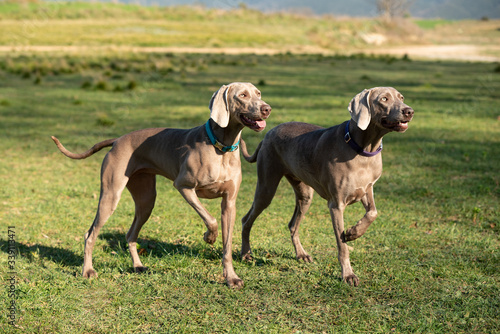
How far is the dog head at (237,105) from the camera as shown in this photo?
464 cm

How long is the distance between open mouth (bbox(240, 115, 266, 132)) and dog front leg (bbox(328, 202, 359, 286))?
3.46 ft

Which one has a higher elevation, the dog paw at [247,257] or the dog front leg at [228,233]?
the dog front leg at [228,233]

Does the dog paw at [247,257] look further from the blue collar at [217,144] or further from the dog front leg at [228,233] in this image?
the blue collar at [217,144]

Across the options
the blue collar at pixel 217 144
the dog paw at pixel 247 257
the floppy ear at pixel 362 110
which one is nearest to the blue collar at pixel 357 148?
the floppy ear at pixel 362 110

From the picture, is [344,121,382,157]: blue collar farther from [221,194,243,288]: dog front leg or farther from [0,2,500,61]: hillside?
[0,2,500,61]: hillside

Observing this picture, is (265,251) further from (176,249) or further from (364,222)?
(364,222)

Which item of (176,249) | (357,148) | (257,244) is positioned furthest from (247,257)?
(357,148)

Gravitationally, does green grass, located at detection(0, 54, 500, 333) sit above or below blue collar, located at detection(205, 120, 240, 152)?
below

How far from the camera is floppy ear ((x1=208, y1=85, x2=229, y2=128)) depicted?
4723 mm

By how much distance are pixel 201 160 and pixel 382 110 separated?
163 centimetres

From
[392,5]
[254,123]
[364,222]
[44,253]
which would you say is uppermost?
[392,5]

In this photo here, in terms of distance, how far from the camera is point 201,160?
4883 mm

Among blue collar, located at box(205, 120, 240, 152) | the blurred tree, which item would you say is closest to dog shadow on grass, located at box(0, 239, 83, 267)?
blue collar, located at box(205, 120, 240, 152)

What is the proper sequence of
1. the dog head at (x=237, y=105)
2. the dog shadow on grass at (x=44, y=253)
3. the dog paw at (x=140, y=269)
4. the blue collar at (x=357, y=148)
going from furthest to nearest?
the dog shadow on grass at (x=44, y=253) < the dog paw at (x=140, y=269) < the blue collar at (x=357, y=148) < the dog head at (x=237, y=105)
